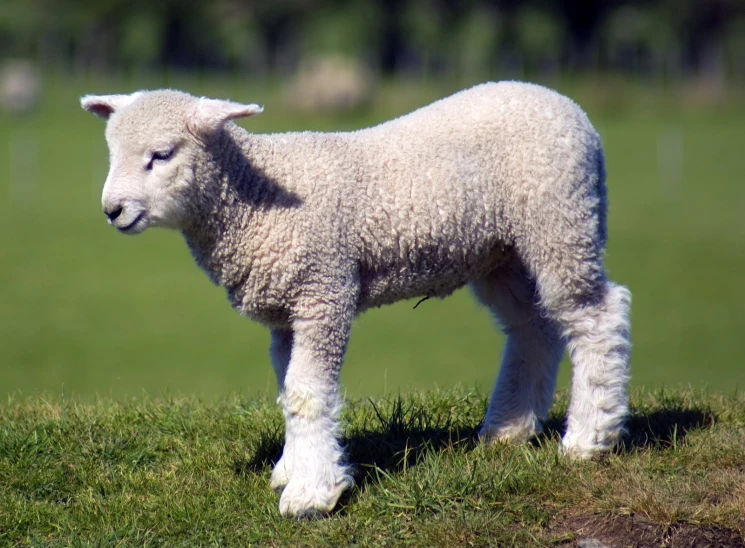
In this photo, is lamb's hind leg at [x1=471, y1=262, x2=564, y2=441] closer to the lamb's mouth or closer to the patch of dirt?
the patch of dirt

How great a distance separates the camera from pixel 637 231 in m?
27.2

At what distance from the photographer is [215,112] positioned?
4.26 meters

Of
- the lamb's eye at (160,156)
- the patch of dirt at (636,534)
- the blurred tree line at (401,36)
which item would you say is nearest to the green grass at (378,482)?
the patch of dirt at (636,534)

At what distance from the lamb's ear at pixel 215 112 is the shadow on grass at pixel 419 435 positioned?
156 cm

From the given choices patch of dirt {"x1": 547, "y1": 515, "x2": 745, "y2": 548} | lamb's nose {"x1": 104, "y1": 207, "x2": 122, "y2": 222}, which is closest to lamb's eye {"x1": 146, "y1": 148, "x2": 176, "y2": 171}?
lamb's nose {"x1": 104, "y1": 207, "x2": 122, "y2": 222}

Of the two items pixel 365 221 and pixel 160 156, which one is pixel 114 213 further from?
pixel 365 221

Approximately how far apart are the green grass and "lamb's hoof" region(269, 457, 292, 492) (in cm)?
7

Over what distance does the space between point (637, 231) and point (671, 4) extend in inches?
1135

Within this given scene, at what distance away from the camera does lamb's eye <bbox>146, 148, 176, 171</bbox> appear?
425 centimetres

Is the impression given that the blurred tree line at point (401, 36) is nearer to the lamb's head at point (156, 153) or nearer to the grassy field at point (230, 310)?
the grassy field at point (230, 310)

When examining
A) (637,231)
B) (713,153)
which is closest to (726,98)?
(713,153)

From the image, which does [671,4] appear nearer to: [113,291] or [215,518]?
[113,291]

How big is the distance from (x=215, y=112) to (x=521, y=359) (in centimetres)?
199

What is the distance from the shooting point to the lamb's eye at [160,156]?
425cm
